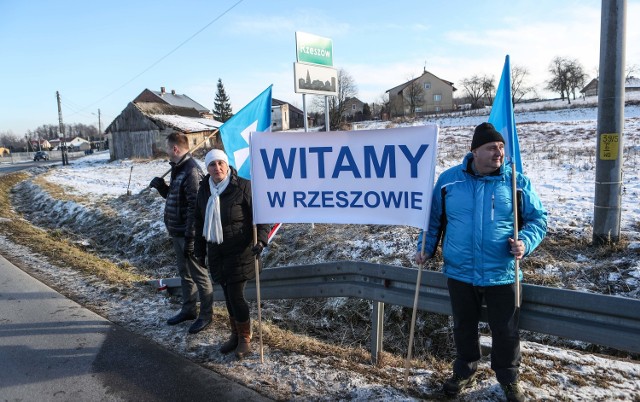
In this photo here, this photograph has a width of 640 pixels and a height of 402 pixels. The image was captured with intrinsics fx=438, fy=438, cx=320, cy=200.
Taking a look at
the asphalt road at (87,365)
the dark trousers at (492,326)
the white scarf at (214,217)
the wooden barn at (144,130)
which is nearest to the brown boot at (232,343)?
the asphalt road at (87,365)

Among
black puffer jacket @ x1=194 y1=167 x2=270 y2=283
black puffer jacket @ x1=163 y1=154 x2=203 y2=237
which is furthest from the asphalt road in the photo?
black puffer jacket @ x1=163 y1=154 x2=203 y2=237

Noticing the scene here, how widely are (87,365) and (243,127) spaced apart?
3055 millimetres

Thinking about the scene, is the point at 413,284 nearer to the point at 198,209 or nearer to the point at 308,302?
the point at 198,209

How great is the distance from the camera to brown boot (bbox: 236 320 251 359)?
4066mm

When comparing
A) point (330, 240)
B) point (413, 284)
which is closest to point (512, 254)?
point (413, 284)

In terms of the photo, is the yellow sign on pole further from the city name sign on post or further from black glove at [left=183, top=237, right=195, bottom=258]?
black glove at [left=183, top=237, right=195, bottom=258]

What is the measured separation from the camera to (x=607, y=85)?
18.7 ft

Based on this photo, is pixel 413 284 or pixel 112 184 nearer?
pixel 413 284

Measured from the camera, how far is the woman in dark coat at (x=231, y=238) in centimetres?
403

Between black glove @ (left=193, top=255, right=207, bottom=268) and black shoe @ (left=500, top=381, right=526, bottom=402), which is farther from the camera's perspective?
black glove @ (left=193, top=255, right=207, bottom=268)

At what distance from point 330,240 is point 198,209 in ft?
12.9

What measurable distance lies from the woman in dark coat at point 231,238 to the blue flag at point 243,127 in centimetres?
128

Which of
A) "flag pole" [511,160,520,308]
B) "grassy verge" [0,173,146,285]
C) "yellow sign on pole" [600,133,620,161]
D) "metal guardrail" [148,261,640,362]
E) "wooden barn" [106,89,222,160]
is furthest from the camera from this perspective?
"wooden barn" [106,89,222,160]

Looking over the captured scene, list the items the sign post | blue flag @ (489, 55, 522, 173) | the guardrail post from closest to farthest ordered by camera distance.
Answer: blue flag @ (489, 55, 522, 173) → the guardrail post → the sign post
